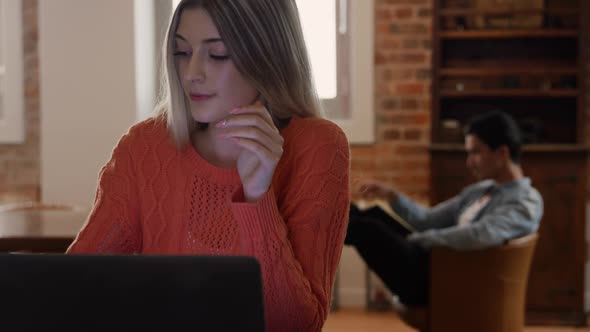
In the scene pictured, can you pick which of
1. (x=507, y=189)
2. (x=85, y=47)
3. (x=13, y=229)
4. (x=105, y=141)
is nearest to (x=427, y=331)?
(x=507, y=189)

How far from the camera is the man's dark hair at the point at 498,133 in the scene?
4.12 m

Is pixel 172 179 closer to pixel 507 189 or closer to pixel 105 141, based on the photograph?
pixel 507 189

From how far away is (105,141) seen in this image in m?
4.77

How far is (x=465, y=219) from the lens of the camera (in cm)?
416

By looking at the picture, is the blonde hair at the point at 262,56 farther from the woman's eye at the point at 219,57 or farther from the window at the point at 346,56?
the window at the point at 346,56

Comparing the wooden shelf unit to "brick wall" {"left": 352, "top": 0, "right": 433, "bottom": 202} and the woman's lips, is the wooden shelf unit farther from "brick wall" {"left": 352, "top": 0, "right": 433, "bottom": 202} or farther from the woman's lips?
the woman's lips

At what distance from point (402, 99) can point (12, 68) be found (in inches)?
94.1

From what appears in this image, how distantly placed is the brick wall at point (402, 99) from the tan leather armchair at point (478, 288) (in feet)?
5.40

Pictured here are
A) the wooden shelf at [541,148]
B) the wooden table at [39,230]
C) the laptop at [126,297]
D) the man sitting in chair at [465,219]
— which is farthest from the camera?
the wooden shelf at [541,148]

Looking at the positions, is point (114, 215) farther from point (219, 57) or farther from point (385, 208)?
point (385, 208)

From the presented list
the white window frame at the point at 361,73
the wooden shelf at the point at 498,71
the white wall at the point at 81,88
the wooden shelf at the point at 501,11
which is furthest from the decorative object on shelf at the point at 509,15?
the white wall at the point at 81,88

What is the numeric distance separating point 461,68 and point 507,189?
1392 millimetres

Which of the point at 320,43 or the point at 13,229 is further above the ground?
the point at 320,43

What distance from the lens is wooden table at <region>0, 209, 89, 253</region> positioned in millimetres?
2639
